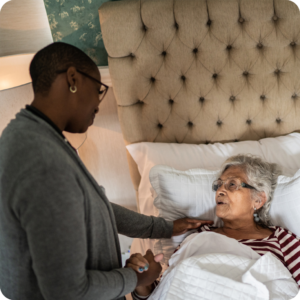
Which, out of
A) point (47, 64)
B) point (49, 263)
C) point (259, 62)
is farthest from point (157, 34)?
point (49, 263)

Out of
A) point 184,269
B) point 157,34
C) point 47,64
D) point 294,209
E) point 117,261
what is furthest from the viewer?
point 157,34

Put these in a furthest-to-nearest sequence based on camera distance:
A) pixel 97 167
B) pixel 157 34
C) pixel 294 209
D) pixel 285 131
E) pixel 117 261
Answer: pixel 97 167, pixel 285 131, pixel 157 34, pixel 294 209, pixel 117 261

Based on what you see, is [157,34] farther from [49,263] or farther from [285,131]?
[49,263]

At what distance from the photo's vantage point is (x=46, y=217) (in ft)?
1.94

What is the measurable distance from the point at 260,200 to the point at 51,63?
1.14 metres

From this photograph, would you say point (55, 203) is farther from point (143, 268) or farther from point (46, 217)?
point (143, 268)

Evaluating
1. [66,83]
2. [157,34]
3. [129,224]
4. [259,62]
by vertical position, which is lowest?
[129,224]

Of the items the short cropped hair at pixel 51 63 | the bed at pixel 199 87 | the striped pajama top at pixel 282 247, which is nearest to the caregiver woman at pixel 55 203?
the short cropped hair at pixel 51 63

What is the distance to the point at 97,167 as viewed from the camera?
1.98 meters

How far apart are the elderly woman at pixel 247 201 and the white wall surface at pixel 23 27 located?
134cm

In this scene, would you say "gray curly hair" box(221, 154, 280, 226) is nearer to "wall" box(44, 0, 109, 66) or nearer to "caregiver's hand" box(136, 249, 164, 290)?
"caregiver's hand" box(136, 249, 164, 290)

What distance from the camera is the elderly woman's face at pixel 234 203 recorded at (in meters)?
1.30

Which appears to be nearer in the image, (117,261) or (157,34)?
(117,261)

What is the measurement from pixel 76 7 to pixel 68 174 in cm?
133
